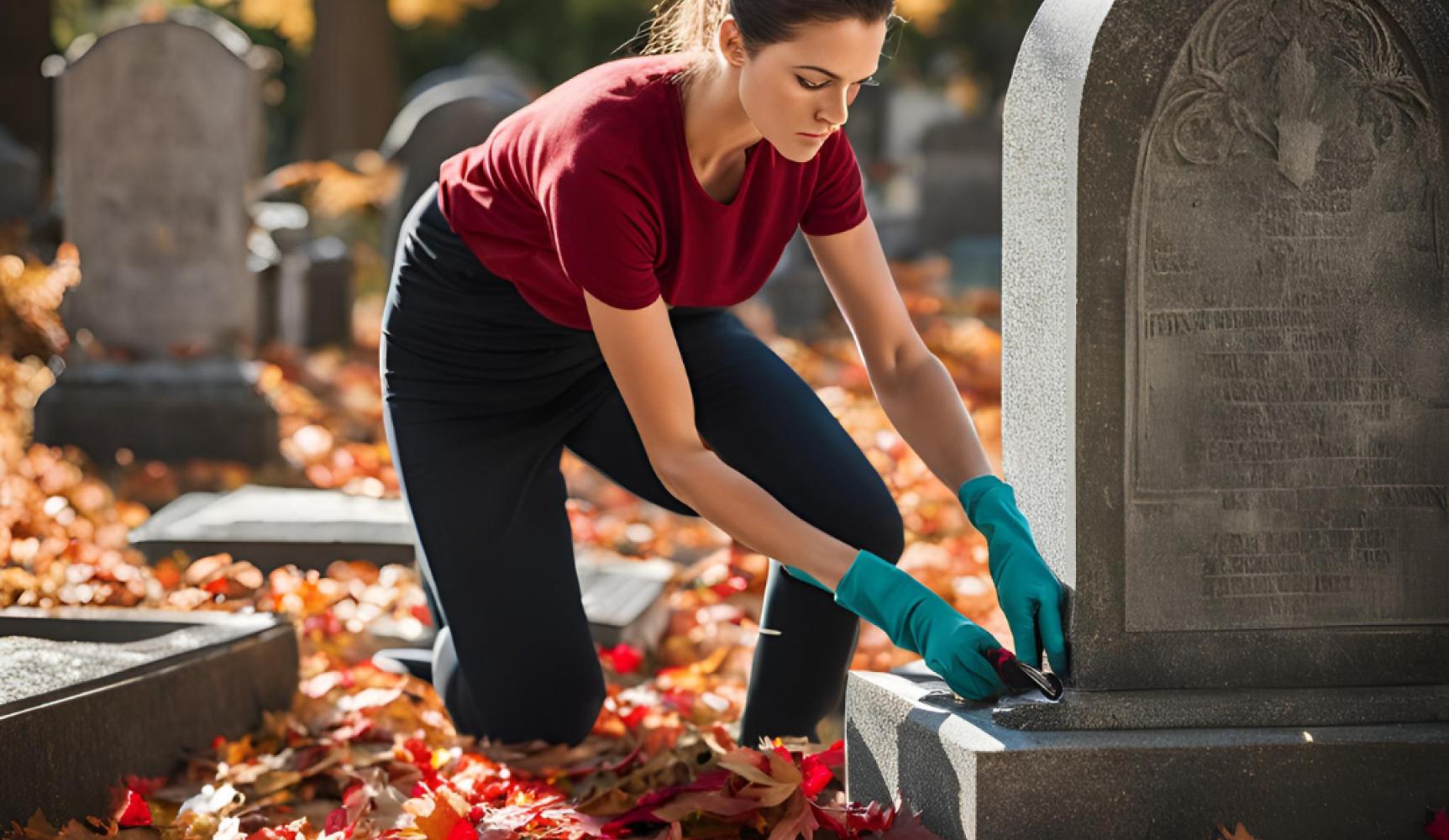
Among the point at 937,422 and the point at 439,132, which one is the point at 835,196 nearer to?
the point at 937,422

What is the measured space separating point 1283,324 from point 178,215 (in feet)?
19.2

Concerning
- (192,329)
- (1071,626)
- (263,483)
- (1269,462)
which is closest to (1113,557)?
(1071,626)

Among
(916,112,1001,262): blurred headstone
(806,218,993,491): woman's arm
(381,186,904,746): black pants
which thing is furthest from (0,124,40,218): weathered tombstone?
(806,218,993,491): woman's arm

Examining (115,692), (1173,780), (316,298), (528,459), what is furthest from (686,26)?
(316,298)

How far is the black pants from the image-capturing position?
2.90 metres

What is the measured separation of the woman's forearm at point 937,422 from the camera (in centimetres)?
278

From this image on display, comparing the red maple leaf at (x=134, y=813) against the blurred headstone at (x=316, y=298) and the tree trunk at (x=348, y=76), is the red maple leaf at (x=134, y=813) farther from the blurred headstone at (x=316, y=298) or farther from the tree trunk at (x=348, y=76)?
the tree trunk at (x=348, y=76)

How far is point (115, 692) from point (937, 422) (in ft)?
5.22

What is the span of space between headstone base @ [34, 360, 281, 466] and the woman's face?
486 centimetres

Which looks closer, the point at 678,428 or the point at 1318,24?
the point at 1318,24

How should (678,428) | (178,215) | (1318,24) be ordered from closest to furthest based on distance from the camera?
1. (1318,24)
2. (678,428)
3. (178,215)

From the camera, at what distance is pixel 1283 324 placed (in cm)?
241

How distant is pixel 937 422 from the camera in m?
2.79

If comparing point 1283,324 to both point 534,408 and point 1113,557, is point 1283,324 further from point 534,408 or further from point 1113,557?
point 534,408
